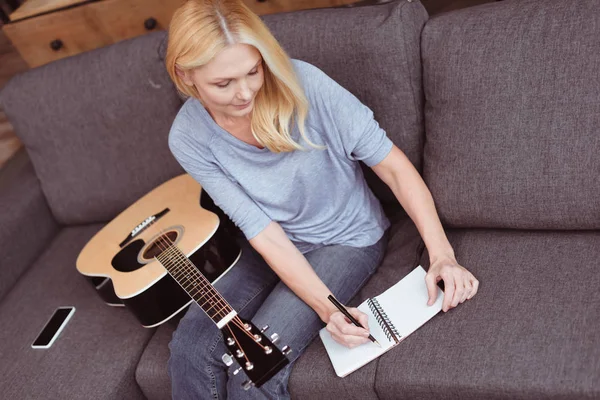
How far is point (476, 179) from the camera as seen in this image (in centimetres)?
147

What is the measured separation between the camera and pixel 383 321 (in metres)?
1.37

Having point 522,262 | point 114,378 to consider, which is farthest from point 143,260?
point 522,262

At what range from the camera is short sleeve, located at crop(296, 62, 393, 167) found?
138cm

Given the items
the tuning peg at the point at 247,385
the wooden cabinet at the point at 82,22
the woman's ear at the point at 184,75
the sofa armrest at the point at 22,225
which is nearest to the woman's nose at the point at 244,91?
the woman's ear at the point at 184,75

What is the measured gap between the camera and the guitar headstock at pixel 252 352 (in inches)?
47.8

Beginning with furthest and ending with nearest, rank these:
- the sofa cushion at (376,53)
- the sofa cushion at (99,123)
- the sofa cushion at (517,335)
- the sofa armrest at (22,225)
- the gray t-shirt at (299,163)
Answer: the sofa armrest at (22,225)
the sofa cushion at (99,123)
the sofa cushion at (376,53)
the gray t-shirt at (299,163)
the sofa cushion at (517,335)

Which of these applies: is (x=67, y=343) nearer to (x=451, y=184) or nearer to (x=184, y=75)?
(x=184, y=75)

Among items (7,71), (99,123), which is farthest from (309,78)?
(7,71)

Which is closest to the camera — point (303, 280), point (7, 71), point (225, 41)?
point (225, 41)

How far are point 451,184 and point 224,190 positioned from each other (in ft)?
1.77

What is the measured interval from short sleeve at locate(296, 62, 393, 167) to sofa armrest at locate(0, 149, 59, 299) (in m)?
1.17

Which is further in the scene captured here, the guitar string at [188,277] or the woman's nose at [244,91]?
the guitar string at [188,277]

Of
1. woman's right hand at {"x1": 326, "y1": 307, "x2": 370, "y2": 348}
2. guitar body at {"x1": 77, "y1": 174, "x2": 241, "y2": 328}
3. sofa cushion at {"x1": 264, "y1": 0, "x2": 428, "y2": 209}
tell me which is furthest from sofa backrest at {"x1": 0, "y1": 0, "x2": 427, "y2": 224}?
woman's right hand at {"x1": 326, "y1": 307, "x2": 370, "y2": 348}

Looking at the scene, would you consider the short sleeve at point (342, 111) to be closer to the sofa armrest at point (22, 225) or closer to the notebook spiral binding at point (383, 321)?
the notebook spiral binding at point (383, 321)
